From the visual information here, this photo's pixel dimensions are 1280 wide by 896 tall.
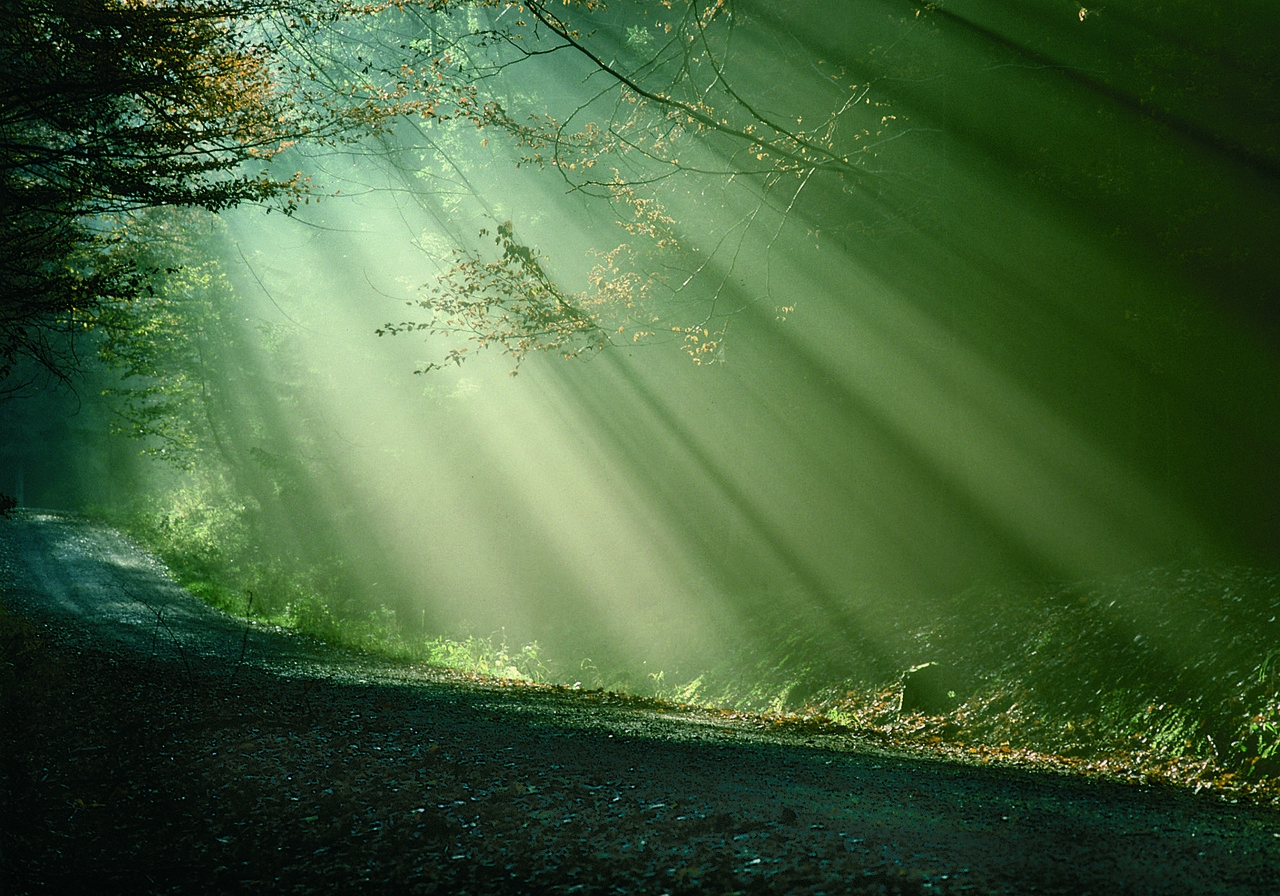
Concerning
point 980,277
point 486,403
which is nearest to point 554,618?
point 486,403

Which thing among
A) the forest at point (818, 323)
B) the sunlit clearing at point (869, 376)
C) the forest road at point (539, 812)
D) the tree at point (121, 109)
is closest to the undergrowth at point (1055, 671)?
the forest at point (818, 323)

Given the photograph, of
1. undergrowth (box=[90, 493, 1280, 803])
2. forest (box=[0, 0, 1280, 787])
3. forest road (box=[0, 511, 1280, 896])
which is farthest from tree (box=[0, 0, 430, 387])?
forest road (box=[0, 511, 1280, 896])

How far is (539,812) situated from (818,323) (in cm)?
1239

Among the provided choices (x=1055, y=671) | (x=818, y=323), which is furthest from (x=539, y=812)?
(x=818, y=323)

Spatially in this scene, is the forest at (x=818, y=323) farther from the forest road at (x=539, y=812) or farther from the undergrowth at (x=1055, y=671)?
the forest road at (x=539, y=812)

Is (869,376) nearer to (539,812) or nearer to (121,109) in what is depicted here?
(121,109)

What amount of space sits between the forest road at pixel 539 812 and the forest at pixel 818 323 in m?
3.01

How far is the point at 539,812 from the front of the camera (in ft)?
11.6

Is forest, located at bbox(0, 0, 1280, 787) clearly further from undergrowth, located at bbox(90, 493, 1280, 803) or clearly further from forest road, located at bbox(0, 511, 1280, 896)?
forest road, located at bbox(0, 511, 1280, 896)

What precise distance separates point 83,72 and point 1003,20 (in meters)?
10.6

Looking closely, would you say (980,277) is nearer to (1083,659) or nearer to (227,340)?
(1083,659)

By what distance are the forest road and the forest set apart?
301cm

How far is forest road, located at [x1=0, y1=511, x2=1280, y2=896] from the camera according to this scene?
2.89 metres

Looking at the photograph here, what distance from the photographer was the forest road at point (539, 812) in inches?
114
